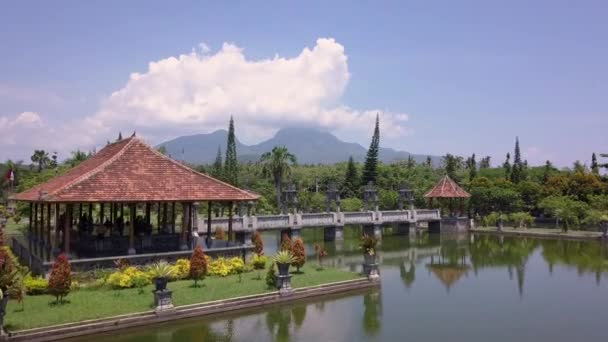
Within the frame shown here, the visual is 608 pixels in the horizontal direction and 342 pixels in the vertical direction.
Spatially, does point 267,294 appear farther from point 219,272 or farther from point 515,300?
point 515,300

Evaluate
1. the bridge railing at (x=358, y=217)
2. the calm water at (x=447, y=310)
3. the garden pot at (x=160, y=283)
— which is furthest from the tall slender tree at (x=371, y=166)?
the garden pot at (x=160, y=283)

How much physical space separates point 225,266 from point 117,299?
442 centimetres

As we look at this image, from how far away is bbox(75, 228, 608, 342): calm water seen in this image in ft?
44.7

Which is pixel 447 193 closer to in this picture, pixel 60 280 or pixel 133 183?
pixel 133 183

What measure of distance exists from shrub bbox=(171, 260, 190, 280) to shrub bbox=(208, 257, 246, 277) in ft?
2.71

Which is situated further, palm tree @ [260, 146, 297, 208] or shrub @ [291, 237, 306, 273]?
palm tree @ [260, 146, 297, 208]

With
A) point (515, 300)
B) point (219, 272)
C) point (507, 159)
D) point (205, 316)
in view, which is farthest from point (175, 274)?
point (507, 159)

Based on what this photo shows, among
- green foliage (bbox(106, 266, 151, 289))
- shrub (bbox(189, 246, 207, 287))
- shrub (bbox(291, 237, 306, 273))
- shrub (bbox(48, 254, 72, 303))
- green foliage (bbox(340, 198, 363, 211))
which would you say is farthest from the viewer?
green foliage (bbox(340, 198, 363, 211))

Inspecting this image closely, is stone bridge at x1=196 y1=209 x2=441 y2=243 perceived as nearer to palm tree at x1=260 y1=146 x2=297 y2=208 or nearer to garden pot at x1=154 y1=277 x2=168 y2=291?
palm tree at x1=260 y1=146 x2=297 y2=208

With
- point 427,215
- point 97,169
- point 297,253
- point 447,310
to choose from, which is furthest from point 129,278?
point 427,215

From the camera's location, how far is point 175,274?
1747 cm

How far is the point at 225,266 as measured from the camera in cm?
1848

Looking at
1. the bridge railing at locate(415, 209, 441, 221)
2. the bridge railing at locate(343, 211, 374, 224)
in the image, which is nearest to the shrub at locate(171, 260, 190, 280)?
the bridge railing at locate(343, 211, 374, 224)

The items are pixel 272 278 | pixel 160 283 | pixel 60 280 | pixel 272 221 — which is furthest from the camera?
pixel 272 221
